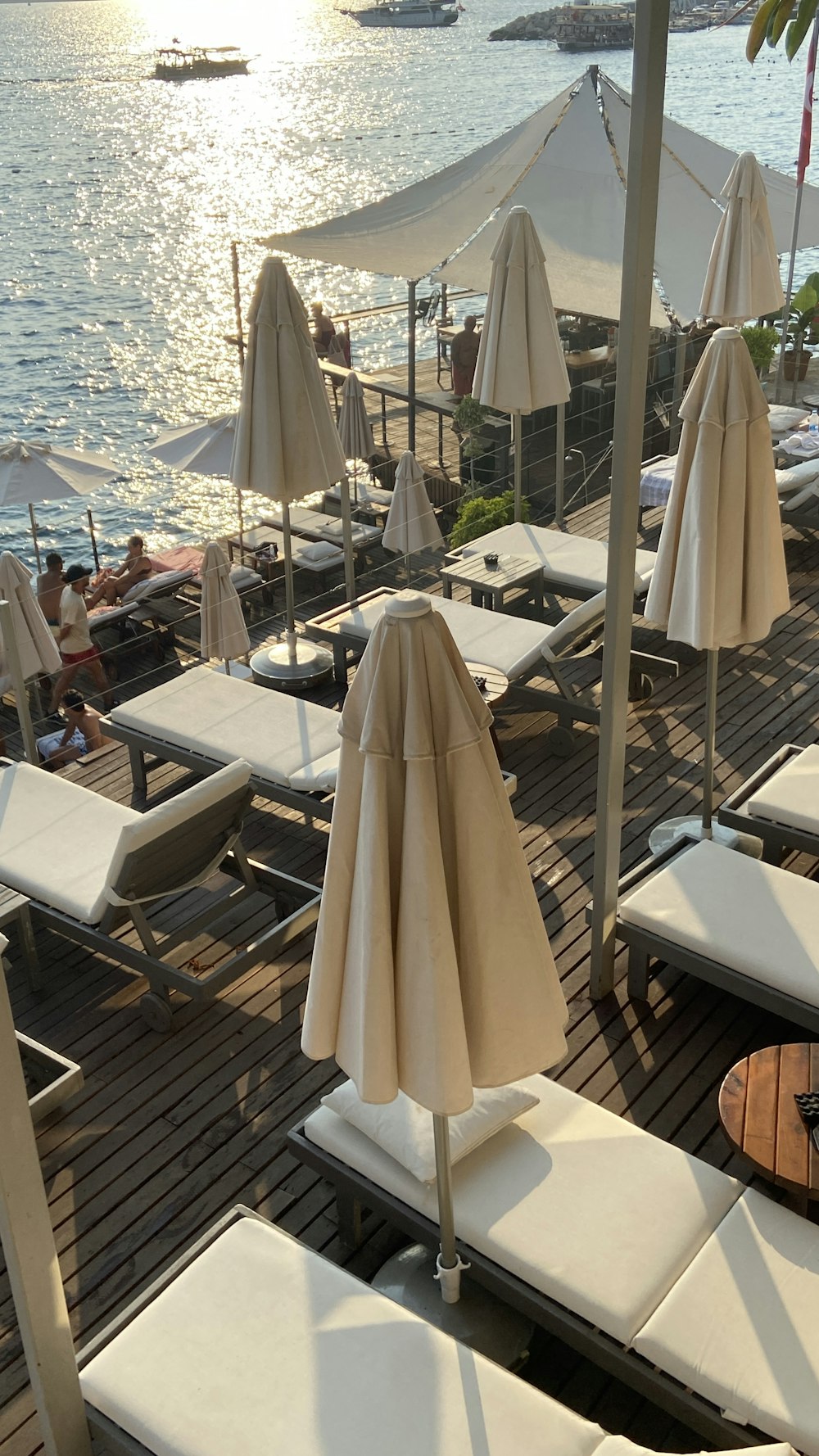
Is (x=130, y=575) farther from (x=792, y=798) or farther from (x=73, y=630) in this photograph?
(x=792, y=798)

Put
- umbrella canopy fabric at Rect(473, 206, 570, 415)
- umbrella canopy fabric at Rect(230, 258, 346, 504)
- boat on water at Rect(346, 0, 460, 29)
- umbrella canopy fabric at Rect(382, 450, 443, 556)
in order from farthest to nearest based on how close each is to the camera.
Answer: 1. boat on water at Rect(346, 0, 460, 29)
2. umbrella canopy fabric at Rect(382, 450, 443, 556)
3. umbrella canopy fabric at Rect(473, 206, 570, 415)
4. umbrella canopy fabric at Rect(230, 258, 346, 504)

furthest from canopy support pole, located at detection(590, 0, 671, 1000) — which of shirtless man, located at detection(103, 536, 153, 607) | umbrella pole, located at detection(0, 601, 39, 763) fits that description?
shirtless man, located at detection(103, 536, 153, 607)

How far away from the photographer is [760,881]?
158 inches

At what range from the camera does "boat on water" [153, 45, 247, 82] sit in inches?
3209

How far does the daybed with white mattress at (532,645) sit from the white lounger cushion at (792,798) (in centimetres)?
110

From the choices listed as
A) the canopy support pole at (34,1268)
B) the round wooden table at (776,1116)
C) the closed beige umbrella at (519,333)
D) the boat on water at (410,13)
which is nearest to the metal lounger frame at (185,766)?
the round wooden table at (776,1116)

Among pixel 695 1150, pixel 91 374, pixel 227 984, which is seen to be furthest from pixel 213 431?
pixel 91 374

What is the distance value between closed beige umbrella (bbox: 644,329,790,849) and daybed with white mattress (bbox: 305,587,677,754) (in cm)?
115

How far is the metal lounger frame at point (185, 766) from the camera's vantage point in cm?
485

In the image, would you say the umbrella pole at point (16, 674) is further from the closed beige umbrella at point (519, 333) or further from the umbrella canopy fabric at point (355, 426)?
the umbrella canopy fabric at point (355, 426)

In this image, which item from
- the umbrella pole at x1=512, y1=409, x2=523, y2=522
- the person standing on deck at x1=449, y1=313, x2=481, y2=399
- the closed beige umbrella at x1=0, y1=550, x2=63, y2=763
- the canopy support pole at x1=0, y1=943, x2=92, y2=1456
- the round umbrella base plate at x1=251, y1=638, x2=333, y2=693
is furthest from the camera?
the person standing on deck at x1=449, y1=313, x2=481, y2=399

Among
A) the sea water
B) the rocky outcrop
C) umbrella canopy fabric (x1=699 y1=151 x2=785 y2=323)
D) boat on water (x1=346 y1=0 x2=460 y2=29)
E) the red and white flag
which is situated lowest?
the sea water

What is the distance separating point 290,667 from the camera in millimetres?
6543

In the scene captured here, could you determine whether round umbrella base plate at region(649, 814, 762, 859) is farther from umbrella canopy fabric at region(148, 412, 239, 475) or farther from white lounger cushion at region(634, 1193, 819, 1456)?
umbrella canopy fabric at region(148, 412, 239, 475)
